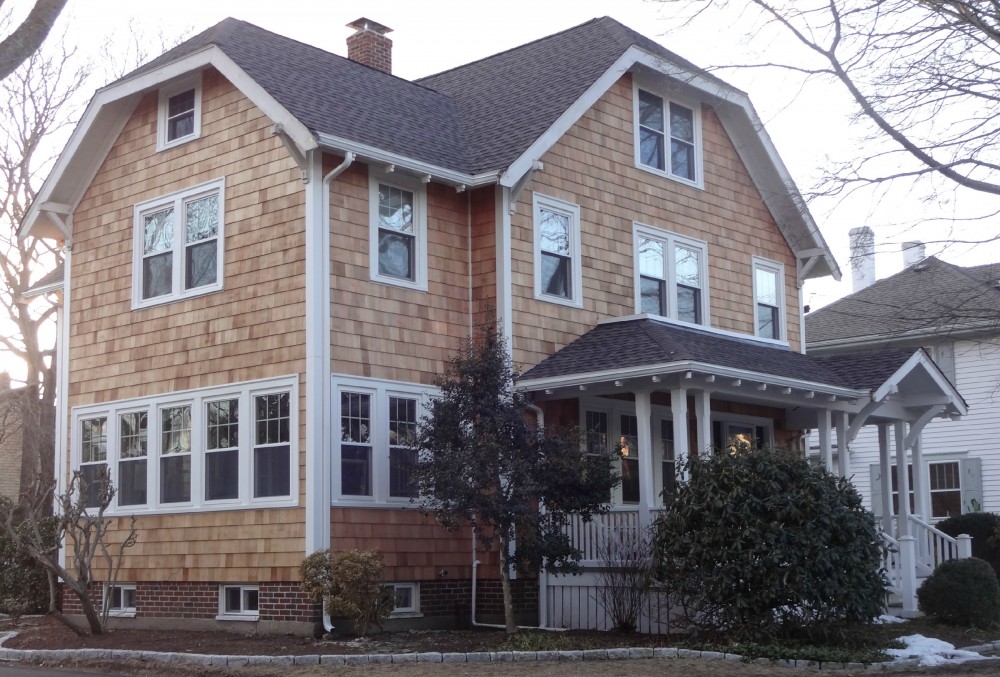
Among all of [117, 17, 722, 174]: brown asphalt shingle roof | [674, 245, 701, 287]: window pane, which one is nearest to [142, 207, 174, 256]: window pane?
[117, 17, 722, 174]: brown asphalt shingle roof

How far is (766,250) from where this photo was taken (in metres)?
22.8

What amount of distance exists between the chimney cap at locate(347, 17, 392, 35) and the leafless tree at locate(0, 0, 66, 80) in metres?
11.9

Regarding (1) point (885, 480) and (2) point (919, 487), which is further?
(2) point (919, 487)

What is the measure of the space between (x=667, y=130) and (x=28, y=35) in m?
12.5

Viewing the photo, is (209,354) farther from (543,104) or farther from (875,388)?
(875,388)

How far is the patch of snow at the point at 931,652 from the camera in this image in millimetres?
13359

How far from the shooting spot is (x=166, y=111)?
18.7m

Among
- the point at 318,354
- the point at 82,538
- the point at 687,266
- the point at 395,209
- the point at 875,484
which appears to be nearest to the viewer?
the point at 318,354

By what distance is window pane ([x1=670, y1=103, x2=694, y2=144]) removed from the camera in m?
21.4

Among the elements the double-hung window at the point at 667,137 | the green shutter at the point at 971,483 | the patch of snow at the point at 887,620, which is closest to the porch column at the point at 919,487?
the patch of snow at the point at 887,620

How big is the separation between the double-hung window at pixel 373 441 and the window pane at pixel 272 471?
745 millimetres

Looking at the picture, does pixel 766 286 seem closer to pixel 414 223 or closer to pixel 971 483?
pixel 414 223

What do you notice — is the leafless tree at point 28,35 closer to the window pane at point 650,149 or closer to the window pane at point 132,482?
the window pane at point 132,482

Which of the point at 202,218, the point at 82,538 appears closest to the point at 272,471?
the point at 82,538
